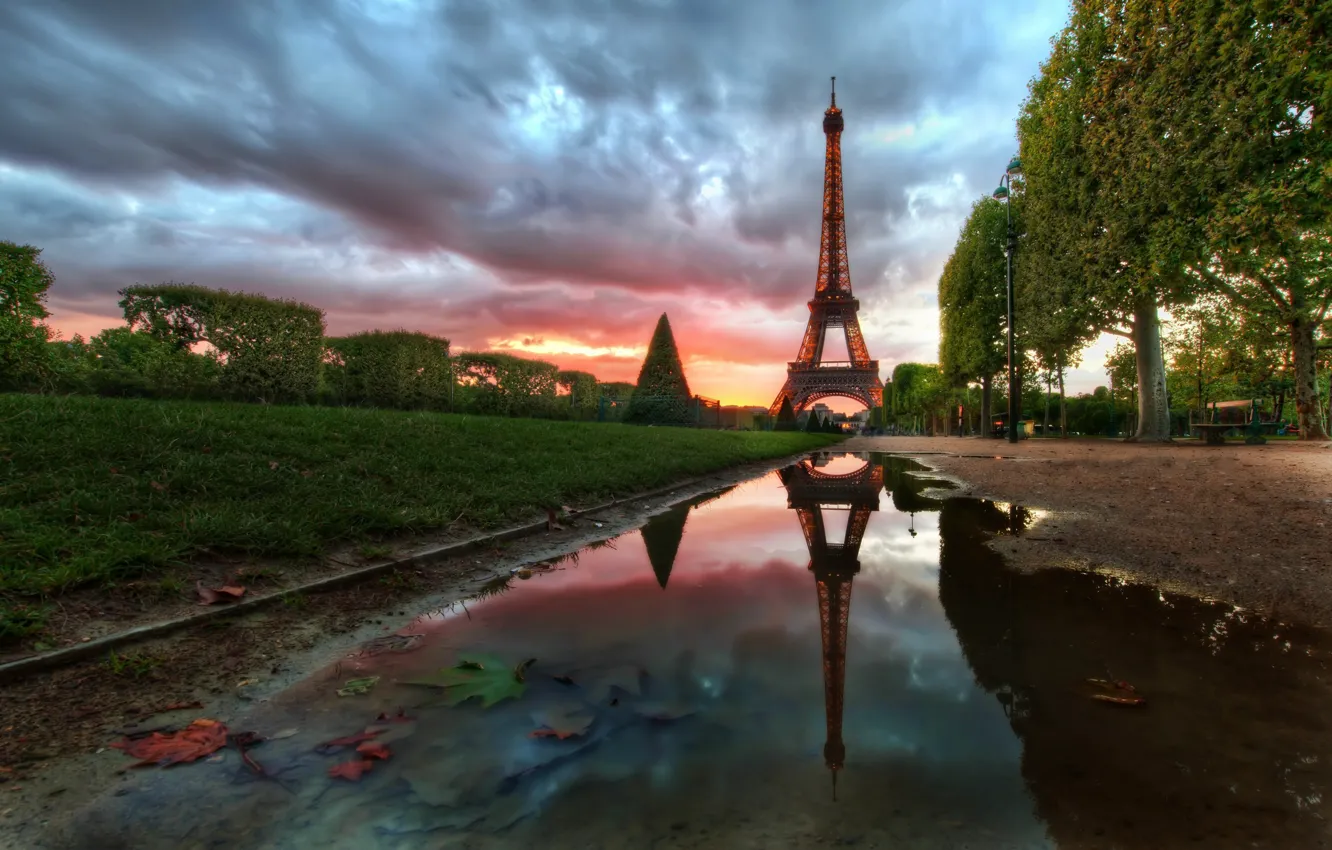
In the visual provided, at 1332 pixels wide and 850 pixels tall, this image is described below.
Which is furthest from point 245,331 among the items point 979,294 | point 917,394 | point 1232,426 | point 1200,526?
point 917,394

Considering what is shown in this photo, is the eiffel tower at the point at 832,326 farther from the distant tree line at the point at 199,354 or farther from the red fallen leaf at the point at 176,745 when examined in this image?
the red fallen leaf at the point at 176,745

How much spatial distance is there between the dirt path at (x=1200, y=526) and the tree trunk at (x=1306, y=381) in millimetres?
12463

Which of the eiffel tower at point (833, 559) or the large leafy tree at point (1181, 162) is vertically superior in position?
the large leafy tree at point (1181, 162)

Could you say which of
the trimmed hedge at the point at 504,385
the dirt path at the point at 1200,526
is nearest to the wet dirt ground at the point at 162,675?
the dirt path at the point at 1200,526

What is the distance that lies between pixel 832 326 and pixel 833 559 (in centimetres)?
4628

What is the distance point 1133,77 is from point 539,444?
15578mm

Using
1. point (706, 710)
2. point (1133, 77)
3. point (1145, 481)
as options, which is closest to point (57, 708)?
point (706, 710)

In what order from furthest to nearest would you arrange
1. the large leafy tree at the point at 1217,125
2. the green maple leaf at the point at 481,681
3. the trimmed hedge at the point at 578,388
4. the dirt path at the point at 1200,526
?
the trimmed hedge at the point at 578,388 → the large leafy tree at the point at 1217,125 → the dirt path at the point at 1200,526 → the green maple leaf at the point at 481,681

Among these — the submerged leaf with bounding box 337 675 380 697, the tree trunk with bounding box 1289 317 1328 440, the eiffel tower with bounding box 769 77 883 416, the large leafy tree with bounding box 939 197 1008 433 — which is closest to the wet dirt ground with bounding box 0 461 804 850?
the submerged leaf with bounding box 337 675 380 697

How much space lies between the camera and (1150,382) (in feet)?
62.0

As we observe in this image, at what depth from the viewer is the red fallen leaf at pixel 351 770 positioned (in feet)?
6.07

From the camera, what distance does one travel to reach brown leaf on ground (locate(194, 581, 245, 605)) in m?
3.21

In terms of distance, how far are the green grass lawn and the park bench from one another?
19.9 metres

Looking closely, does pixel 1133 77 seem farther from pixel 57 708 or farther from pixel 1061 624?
pixel 57 708
